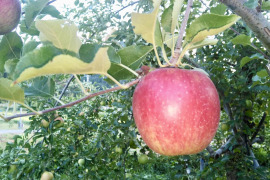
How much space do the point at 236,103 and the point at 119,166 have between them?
2.67ft

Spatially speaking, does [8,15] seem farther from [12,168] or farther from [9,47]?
[12,168]

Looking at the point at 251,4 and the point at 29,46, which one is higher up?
the point at 251,4

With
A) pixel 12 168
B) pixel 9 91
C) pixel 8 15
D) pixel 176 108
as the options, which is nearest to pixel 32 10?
pixel 8 15

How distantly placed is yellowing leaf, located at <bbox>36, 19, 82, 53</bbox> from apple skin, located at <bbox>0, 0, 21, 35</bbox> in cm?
31

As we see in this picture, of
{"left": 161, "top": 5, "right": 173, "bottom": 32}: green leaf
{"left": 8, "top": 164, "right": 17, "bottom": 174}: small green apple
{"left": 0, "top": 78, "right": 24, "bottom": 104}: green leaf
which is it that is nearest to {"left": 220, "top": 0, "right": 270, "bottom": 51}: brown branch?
{"left": 161, "top": 5, "right": 173, "bottom": 32}: green leaf

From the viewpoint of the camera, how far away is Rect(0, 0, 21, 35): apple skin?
2.20ft

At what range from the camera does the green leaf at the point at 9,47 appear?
65cm

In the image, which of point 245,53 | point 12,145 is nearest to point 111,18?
point 245,53

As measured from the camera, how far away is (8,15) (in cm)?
68

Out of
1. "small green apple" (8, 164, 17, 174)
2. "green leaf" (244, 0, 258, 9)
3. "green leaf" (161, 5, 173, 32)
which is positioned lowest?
"small green apple" (8, 164, 17, 174)

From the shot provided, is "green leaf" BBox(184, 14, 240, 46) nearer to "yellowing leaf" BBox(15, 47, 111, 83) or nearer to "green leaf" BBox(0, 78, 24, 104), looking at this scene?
"yellowing leaf" BBox(15, 47, 111, 83)

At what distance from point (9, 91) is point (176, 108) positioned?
1.04 ft

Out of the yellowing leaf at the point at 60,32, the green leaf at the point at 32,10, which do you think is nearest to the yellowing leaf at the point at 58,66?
the yellowing leaf at the point at 60,32

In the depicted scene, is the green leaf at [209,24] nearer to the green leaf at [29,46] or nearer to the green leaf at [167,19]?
the green leaf at [167,19]
